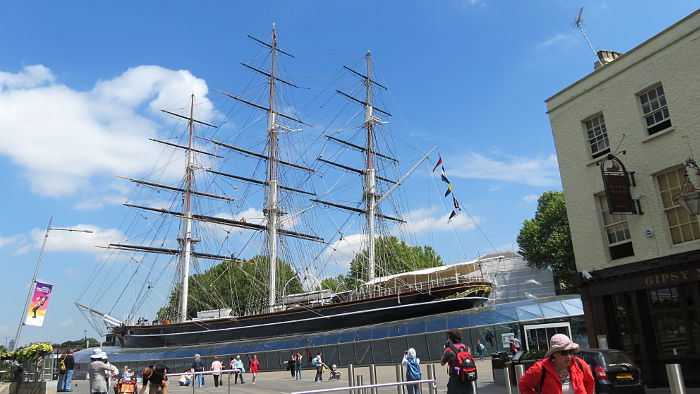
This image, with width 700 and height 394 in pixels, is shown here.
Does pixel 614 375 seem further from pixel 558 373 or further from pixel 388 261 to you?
pixel 388 261

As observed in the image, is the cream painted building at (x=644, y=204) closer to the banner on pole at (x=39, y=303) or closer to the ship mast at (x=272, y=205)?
the banner on pole at (x=39, y=303)

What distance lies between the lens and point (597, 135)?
16469 millimetres

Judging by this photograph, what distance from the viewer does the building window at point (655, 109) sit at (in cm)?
1452

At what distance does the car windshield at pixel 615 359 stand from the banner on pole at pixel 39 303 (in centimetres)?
2557

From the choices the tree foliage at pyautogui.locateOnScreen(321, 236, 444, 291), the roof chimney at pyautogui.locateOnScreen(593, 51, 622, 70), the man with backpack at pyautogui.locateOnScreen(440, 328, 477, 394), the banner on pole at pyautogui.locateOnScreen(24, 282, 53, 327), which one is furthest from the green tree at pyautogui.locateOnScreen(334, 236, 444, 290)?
the man with backpack at pyautogui.locateOnScreen(440, 328, 477, 394)

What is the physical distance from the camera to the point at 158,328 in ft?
175

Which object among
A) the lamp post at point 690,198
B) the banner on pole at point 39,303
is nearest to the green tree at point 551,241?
the lamp post at point 690,198

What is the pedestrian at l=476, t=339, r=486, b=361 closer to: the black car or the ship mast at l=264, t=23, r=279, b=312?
the black car

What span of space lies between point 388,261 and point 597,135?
45.2 metres

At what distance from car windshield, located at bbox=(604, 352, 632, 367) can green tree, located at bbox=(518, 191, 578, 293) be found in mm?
39678

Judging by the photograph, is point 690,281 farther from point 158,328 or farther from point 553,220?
point 158,328

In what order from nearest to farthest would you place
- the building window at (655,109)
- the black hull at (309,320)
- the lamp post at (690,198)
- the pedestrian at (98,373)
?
the pedestrian at (98,373)
the lamp post at (690,198)
the building window at (655,109)
the black hull at (309,320)

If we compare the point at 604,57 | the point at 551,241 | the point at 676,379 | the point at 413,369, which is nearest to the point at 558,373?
the point at 676,379

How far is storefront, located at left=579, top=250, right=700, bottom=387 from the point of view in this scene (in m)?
13.3
